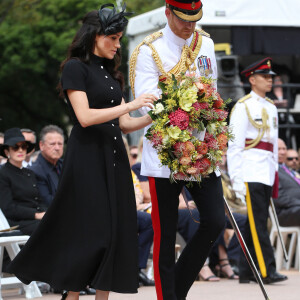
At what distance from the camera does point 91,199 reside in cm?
551

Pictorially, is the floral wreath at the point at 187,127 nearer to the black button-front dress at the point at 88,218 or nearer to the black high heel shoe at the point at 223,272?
the black button-front dress at the point at 88,218

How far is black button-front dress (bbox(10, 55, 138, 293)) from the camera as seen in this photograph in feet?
17.9

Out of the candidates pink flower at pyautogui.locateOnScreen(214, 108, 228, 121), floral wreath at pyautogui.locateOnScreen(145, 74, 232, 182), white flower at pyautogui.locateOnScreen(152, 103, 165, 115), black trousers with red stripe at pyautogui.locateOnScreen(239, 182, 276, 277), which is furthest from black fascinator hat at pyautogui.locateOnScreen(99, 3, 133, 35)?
black trousers with red stripe at pyautogui.locateOnScreen(239, 182, 276, 277)

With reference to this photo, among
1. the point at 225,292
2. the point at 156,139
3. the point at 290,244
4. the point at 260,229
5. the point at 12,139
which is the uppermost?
the point at 156,139

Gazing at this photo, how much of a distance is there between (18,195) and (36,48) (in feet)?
58.3

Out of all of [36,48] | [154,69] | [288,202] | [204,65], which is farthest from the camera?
[36,48]

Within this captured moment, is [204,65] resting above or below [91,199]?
above

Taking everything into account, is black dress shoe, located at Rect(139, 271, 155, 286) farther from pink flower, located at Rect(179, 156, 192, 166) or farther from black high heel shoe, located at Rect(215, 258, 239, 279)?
pink flower, located at Rect(179, 156, 192, 166)

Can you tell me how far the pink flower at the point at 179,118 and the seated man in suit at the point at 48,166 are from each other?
3.96 m

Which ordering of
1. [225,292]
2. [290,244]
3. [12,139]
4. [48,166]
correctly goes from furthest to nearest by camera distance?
[290,244] < [48,166] < [12,139] < [225,292]

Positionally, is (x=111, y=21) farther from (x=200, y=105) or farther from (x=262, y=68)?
(x=262, y=68)

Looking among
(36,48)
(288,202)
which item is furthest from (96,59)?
(36,48)

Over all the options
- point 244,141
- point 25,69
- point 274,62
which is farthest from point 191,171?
point 25,69

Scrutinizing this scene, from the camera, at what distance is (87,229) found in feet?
18.0
